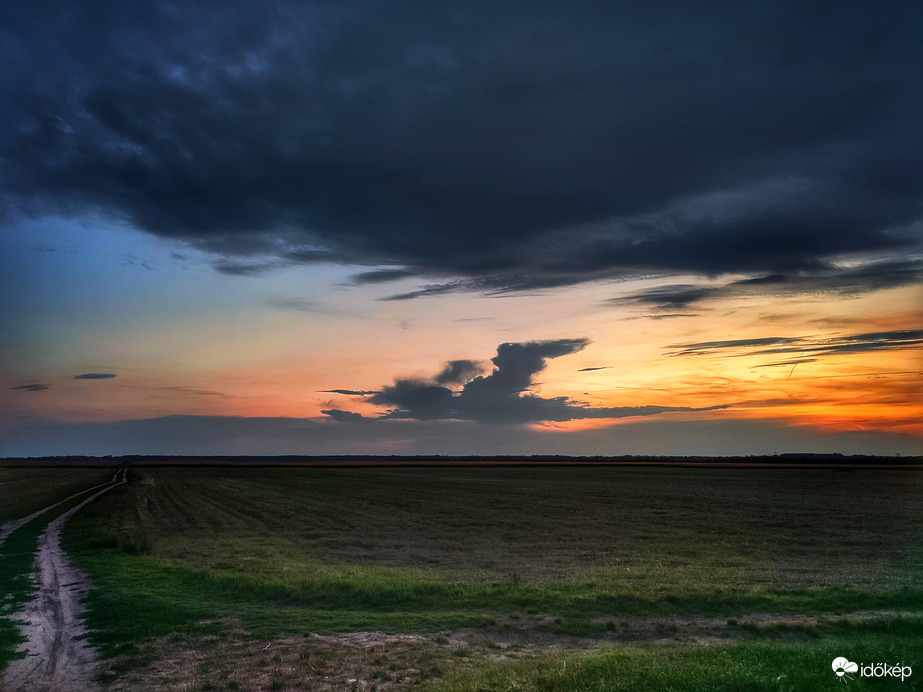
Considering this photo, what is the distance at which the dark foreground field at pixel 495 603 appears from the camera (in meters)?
11.8

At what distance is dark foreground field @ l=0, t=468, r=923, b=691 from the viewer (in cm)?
1176

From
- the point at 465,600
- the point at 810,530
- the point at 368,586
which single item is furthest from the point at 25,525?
the point at 810,530

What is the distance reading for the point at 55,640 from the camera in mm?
14750

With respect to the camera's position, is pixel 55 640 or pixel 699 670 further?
pixel 55 640

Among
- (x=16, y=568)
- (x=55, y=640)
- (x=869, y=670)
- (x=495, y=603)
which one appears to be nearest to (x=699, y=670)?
(x=869, y=670)

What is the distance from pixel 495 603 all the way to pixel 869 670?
9.99 m

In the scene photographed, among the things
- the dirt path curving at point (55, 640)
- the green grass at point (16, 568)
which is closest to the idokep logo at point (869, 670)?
the dirt path curving at point (55, 640)

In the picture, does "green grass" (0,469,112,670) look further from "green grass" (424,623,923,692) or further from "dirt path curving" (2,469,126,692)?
"green grass" (424,623,923,692)

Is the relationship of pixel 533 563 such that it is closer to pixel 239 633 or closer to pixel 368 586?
pixel 368 586

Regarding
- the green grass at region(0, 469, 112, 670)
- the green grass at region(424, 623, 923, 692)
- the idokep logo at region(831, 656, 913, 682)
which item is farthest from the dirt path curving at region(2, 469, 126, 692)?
the idokep logo at region(831, 656, 913, 682)

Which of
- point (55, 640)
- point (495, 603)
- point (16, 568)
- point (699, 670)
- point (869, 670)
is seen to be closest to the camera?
point (869, 670)

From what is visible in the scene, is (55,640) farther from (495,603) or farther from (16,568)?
(16,568)

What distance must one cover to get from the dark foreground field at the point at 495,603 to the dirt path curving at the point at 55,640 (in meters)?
0.43

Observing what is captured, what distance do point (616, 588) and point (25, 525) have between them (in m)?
37.5
